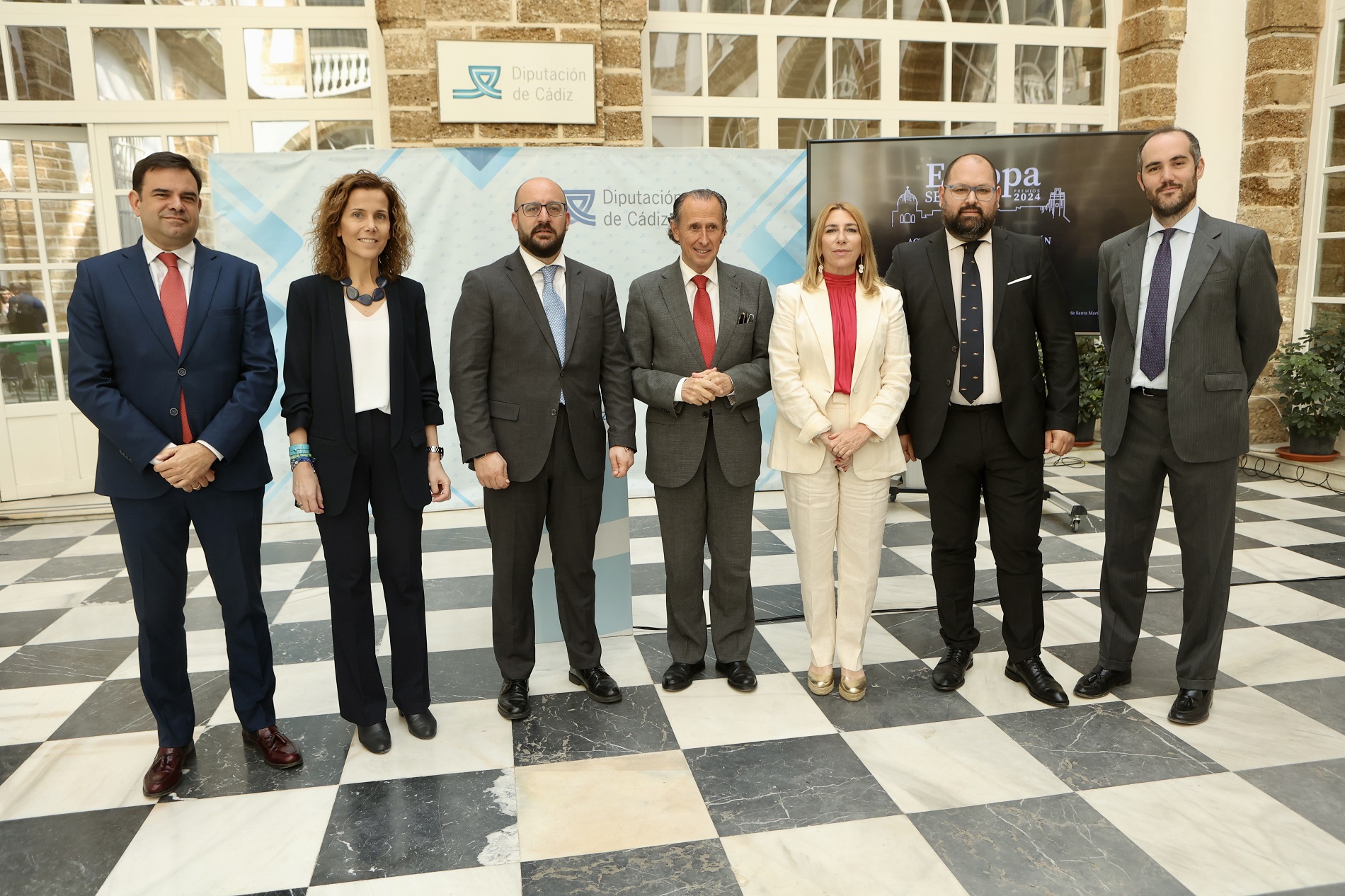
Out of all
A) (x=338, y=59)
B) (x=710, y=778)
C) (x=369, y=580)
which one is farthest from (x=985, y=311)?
(x=338, y=59)

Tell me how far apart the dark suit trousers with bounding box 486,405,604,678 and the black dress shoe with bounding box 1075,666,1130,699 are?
155 centimetres

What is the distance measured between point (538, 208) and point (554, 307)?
296 millimetres

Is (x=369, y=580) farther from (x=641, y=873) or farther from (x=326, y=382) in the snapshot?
(x=641, y=873)

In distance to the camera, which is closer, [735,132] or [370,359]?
[370,359]

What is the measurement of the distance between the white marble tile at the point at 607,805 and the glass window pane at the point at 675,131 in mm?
4600

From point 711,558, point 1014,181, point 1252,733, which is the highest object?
A: point 1014,181

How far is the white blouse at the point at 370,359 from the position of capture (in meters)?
2.53

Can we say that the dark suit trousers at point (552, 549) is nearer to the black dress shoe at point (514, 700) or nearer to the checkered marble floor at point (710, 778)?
the black dress shoe at point (514, 700)

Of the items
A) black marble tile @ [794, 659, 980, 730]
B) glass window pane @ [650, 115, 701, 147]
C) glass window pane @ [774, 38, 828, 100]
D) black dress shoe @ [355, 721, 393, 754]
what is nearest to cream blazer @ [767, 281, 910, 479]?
black marble tile @ [794, 659, 980, 730]

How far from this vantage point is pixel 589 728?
277 centimetres

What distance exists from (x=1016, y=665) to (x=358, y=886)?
2.09m

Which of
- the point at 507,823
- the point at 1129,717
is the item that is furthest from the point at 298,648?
the point at 1129,717

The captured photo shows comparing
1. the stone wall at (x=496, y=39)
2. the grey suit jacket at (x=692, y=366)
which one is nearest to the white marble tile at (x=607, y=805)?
the grey suit jacket at (x=692, y=366)

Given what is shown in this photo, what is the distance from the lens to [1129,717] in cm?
278
